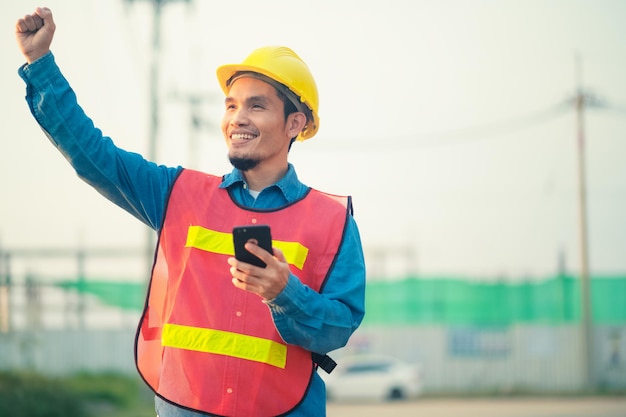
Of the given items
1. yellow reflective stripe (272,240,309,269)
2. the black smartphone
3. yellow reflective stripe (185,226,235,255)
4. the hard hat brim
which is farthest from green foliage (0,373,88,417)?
the black smartphone

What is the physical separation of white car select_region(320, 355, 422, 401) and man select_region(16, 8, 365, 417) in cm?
2550

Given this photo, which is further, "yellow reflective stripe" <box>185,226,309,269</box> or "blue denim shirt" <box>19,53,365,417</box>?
"yellow reflective stripe" <box>185,226,309,269</box>

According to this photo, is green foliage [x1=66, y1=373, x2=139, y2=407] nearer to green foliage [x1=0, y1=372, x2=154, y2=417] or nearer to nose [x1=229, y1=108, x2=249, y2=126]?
green foliage [x1=0, y1=372, x2=154, y2=417]

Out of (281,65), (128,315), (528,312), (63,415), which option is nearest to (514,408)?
(528,312)

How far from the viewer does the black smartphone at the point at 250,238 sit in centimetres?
270

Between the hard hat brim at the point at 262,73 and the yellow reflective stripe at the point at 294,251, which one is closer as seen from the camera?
the yellow reflective stripe at the point at 294,251

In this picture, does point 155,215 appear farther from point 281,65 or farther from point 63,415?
point 63,415

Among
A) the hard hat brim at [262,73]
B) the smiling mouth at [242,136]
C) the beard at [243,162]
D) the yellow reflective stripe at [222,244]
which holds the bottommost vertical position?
the yellow reflective stripe at [222,244]

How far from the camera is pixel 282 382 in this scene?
10.2ft

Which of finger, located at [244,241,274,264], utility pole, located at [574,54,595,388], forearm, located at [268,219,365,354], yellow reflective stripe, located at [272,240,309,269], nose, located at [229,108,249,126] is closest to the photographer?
finger, located at [244,241,274,264]

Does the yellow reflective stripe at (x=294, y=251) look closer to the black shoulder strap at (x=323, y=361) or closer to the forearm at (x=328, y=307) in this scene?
the forearm at (x=328, y=307)

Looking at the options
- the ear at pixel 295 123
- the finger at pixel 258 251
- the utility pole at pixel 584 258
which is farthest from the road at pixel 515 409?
the finger at pixel 258 251

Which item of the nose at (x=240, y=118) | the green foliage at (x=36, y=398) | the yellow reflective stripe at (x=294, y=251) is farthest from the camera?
the green foliage at (x=36, y=398)

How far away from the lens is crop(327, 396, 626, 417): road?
61.5 ft
